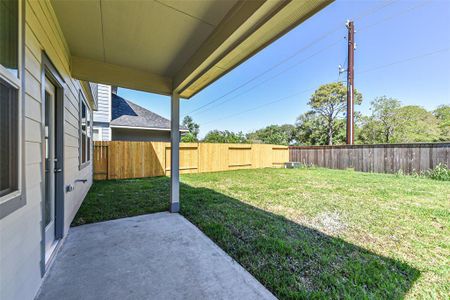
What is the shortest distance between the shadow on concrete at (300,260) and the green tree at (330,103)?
18.8m

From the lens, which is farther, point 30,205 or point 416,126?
point 416,126

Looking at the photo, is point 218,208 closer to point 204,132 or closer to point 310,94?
point 310,94

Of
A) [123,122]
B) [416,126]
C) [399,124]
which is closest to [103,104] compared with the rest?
[123,122]

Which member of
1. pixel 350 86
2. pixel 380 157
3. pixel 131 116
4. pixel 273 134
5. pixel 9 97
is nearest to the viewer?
pixel 9 97

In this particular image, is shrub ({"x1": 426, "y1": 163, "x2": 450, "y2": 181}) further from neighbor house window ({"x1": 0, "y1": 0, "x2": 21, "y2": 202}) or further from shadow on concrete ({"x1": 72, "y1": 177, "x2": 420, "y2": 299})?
neighbor house window ({"x1": 0, "y1": 0, "x2": 21, "y2": 202})

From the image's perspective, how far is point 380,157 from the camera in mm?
8797

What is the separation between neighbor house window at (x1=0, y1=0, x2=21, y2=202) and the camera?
107 centimetres

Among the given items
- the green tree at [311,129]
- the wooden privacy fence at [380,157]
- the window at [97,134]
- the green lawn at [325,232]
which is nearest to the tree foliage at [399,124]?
the green tree at [311,129]

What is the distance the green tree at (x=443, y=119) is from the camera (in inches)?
656

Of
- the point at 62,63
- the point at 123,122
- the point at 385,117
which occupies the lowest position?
the point at 62,63

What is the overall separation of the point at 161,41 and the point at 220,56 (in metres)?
0.80

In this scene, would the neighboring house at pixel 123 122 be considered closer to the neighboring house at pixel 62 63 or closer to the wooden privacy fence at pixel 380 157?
→ the neighboring house at pixel 62 63

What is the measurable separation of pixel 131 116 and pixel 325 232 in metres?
10.2

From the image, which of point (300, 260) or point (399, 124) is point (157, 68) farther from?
point (399, 124)
